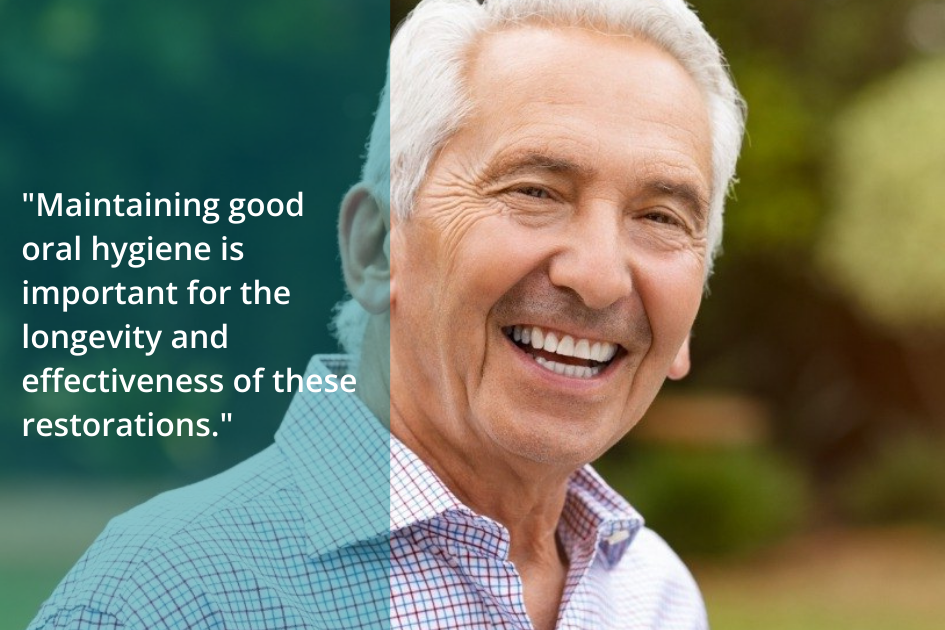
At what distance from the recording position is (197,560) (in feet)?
4.73

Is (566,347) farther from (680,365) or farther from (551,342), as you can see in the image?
(680,365)

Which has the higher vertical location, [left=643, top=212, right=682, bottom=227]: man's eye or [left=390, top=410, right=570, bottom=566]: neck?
Result: [left=643, top=212, right=682, bottom=227]: man's eye

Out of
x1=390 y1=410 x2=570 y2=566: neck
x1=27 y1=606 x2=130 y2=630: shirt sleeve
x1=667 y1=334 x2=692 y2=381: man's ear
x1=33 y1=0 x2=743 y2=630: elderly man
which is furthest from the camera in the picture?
x1=667 y1=334 x2=692 y2=381: man's ear

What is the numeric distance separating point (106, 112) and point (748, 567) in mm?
6020

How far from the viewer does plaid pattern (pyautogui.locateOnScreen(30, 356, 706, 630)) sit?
55.4 inches

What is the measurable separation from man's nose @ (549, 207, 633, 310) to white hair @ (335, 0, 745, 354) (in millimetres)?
214

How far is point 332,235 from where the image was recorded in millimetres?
9273

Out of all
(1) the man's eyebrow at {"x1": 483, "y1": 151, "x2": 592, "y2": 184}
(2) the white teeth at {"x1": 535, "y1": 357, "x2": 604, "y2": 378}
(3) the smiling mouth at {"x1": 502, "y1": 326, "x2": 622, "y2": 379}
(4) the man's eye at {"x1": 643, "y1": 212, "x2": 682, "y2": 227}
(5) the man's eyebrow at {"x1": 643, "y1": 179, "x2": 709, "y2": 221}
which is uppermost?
(1) the man's eyebrow at {"x1": 483, "y1": 151, "x2": 592, "y2": 184}

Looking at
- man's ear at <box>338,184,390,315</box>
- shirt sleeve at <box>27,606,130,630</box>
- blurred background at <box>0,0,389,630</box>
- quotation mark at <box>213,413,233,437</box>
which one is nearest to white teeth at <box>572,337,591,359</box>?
man's ear at <box>338,184,390,315</box>

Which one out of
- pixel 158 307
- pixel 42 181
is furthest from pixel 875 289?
pixel 42 181

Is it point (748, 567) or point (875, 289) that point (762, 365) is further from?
point (748, 567)

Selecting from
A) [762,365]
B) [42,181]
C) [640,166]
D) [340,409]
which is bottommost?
[340,409]

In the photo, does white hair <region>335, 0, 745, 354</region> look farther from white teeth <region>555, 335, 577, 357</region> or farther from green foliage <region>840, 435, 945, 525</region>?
green foliage <region>840, 435, 945, 525</region>

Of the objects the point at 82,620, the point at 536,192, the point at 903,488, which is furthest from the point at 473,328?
the point at 903,488
